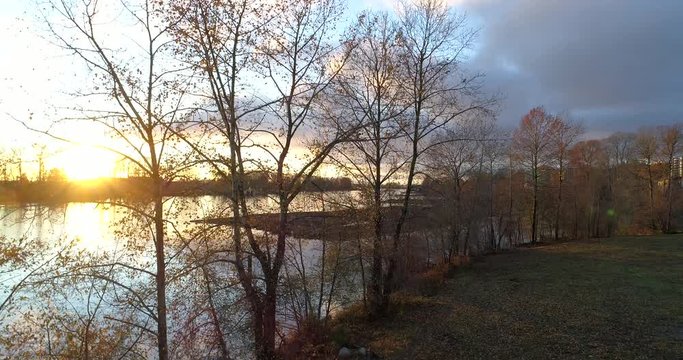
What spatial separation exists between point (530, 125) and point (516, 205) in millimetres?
10285

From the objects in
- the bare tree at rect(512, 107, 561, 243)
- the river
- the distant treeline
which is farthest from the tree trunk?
the bare tree at rect(512, 107, 561, 243)

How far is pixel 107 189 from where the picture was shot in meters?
13.1

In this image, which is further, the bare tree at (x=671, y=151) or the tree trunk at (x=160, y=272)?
the bare tree at (x=671, y=151)

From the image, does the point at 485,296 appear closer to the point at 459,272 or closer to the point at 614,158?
the point at 459,272

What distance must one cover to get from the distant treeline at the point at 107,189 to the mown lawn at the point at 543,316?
8.70 m

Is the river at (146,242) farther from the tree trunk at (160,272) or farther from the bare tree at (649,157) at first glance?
the bare tree at (649,157)

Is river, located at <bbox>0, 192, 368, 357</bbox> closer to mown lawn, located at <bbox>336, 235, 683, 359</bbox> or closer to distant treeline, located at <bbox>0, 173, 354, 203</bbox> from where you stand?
distant treeline, located at <bbox>0, 173, 354, 203</bbox>

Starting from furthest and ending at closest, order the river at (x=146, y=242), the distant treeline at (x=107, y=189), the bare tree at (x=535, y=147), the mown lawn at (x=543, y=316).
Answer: the bare tree at (x=535, y=147) → the mown lawn at (x=543, y=316) → the river at (x=146, y=242) → the distant treeline at (x=107, y=189)

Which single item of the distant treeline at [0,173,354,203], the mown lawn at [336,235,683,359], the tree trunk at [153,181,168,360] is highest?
the distant treeline at [0,173,354,203]

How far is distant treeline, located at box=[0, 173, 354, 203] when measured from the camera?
1210cm

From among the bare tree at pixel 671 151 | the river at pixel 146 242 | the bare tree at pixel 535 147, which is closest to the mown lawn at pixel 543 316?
the river at pixel 146 242

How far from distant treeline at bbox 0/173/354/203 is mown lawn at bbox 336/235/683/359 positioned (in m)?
8.70

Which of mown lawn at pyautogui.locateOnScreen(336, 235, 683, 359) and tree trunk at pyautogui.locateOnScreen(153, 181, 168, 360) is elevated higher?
tree trunk at pyautogui.locateOnScreen(153, 181, 168, 360)

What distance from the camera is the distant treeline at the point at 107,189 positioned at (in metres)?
12.1
